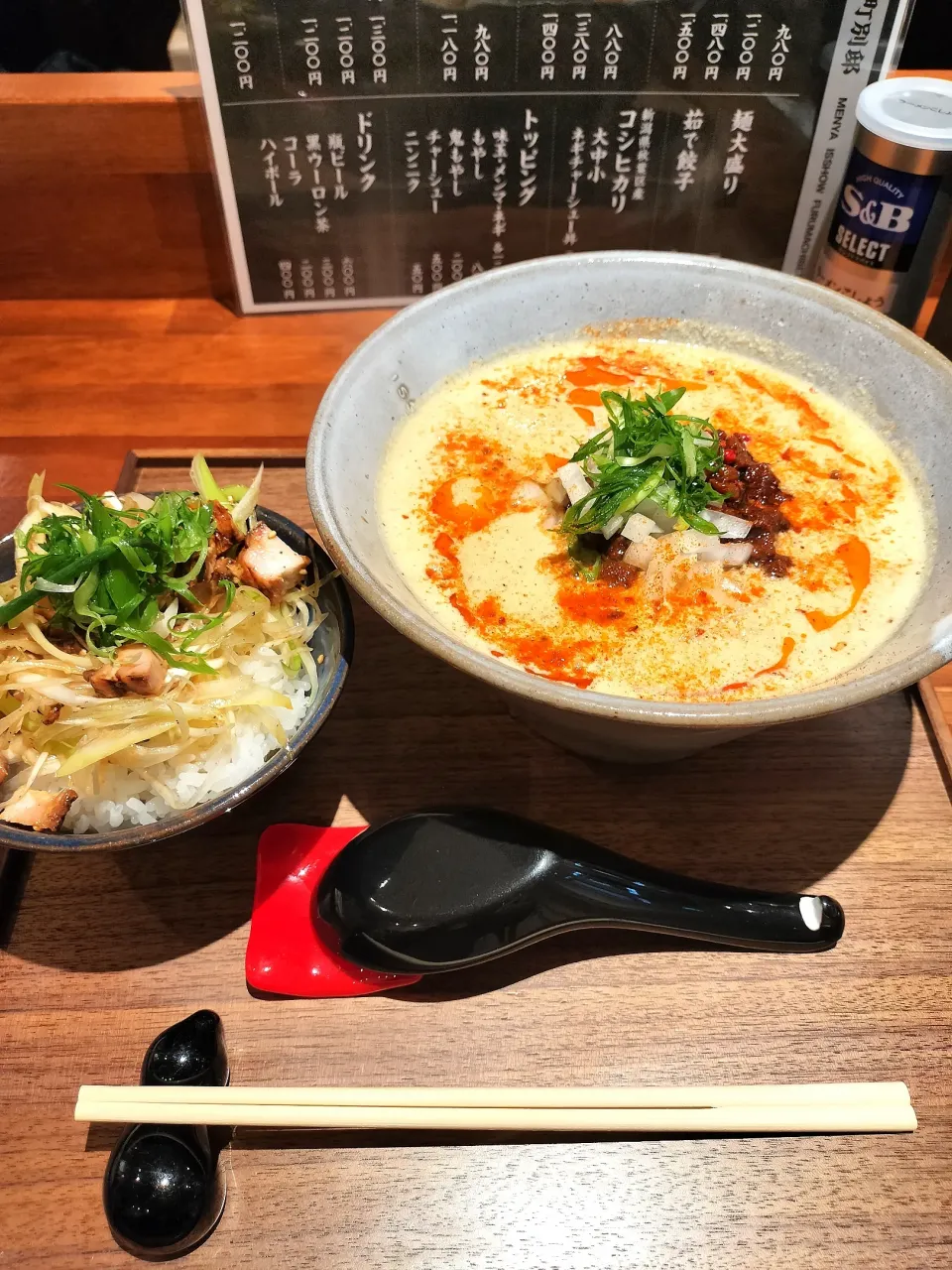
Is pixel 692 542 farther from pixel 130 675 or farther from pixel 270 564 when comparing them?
pixel 130 675

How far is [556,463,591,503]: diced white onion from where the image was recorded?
162 cm

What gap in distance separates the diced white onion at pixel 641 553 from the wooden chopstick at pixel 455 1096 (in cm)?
84

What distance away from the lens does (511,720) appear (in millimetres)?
1621

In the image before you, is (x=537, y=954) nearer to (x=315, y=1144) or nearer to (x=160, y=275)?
(x=315, y=1144)

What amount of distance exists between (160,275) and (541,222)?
1.08m

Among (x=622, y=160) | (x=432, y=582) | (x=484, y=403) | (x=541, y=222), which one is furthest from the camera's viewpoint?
(x=541, y=222)

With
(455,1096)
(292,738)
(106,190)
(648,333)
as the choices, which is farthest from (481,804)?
(106,190)

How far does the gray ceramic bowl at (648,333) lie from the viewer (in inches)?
46.6

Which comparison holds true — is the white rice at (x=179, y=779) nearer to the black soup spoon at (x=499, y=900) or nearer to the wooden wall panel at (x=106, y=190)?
the black soup spoon at (x=499, y=900)

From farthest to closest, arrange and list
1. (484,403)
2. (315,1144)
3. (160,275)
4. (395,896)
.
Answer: (160,275) < (484,403) < (395,896) < (315,1144)

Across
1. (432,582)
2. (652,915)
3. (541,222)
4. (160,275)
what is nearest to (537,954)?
(652,915)

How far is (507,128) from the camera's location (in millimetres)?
2070

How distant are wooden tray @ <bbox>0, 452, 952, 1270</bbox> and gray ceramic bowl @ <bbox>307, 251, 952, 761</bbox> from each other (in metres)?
0.20

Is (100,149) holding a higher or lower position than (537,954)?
higher
